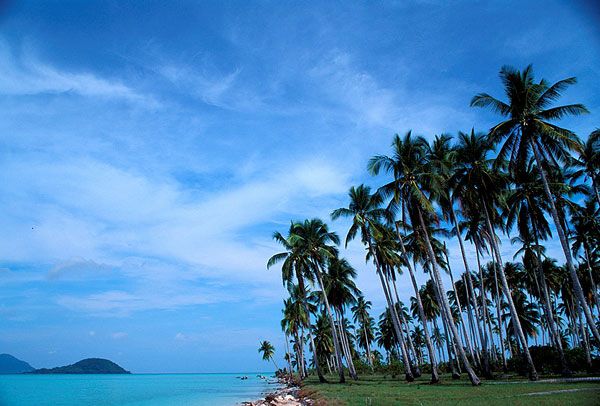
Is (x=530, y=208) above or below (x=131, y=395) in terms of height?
above

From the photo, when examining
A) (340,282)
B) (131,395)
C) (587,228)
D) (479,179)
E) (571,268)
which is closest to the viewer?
(571,268)

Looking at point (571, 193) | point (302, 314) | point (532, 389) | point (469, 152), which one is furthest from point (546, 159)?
point (302, 314)

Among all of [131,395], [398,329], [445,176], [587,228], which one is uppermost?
[445,176]

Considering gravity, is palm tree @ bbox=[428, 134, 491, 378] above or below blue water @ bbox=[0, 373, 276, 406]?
above

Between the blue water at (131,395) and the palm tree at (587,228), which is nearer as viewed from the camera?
the palm tree at (587,228)

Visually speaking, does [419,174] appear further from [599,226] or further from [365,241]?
[599,226]

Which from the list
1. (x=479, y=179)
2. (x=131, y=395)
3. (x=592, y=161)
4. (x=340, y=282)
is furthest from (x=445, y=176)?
(x=131, y=395)

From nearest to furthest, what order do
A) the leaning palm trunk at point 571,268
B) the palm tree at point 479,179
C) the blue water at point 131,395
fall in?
the leaning palm trunk at point 571,268
the palm tree at point 479,179
the blue water at point 131,395

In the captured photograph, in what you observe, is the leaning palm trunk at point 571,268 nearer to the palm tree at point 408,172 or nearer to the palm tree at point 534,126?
the palm tree at point 534,126

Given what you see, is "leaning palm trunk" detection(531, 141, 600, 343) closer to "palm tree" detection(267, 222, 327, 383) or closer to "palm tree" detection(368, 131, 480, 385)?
"palm tree" detection(368, 131, 480, 385)

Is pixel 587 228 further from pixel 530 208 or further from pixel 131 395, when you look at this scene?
pixel 131 395

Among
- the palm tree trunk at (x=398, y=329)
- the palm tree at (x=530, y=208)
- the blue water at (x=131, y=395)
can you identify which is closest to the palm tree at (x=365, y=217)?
the palm tree trunk at (x=398, y=329)

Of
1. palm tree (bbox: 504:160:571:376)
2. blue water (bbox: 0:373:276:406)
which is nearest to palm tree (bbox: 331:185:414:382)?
palm tree (bbox: 504:160:571:376)

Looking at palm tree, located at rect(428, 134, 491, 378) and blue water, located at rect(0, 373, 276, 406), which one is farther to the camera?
blue water, located at rect(0, 373, 276, 406)
